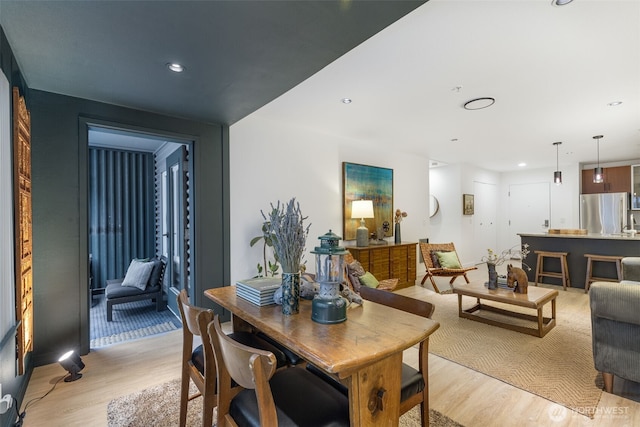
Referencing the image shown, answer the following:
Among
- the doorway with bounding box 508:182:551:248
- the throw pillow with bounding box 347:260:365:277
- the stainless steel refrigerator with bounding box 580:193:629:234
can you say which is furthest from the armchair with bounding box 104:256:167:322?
the stainless steel refrigerator with bounding box 580:193:629:234

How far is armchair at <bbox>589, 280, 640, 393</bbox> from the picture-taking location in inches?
80.4

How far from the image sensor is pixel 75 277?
8.91ft

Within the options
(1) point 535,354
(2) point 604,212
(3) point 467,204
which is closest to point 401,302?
(1) point 535,354

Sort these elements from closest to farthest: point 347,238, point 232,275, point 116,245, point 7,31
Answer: point 7,31, point 232,275, point 347,238, point 116,245

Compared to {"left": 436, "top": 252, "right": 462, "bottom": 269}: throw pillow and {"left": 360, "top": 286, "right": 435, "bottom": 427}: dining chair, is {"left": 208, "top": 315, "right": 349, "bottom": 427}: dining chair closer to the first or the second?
{"left": 360, "top": 286, "right": 435, "bottom": 427}: dining chair

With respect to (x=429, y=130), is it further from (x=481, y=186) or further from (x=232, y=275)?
(x=481, y=186)

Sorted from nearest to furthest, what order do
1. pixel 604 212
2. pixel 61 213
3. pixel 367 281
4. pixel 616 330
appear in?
pixel 616 330 < pixel 61 213 < pixel 367 281 < pixel 604 212

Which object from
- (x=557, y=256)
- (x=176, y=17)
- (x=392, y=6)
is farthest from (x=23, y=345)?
(x=557, y=256)

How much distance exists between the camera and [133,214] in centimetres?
527

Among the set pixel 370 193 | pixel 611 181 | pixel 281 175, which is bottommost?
pixel 370 193

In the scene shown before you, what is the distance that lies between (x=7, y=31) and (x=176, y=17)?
3.33 feet

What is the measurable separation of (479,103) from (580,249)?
3.77 metres

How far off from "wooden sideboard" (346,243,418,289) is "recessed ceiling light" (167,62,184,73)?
10.4 feet

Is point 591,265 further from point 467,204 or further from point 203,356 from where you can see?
point 203,356
